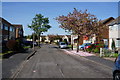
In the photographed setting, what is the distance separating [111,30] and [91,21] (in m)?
5.40

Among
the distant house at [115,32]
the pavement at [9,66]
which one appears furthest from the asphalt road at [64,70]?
the distant house at [115,32]

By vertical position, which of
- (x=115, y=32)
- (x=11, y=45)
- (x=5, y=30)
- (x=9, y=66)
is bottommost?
(x=9, y=66)

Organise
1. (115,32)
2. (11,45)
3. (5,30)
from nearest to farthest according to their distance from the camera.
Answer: (11,45) → (115,32) → (5,30)

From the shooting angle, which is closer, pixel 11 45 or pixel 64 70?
pixel 64 70

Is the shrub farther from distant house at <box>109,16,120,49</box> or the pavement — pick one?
distant house at <box>109,16,120,49</box>

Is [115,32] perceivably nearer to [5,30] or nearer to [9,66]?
[9,66]

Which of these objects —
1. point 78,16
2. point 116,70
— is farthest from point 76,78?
point 78,16

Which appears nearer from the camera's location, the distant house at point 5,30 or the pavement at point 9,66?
the pavement at point 9,66

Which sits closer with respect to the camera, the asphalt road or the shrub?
the asphalt road

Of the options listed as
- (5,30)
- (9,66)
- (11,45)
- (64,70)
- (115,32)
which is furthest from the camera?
(5,30)

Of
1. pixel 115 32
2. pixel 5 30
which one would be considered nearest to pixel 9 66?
pixel 115 32

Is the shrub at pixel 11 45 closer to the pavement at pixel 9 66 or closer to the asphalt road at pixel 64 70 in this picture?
the pavement at pixel 9 66

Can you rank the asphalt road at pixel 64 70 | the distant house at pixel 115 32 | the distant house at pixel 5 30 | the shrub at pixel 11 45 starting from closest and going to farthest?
the asphalt road at pixel 64 70
the shrub at pixel 11 45
the distant house at pixel 115 32
the distant house at pixel 5 30

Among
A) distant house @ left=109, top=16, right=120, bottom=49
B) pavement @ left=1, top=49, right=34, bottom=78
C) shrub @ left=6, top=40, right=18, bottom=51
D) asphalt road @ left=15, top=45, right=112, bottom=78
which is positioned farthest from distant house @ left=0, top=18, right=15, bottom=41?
asphalt road @ left=15, top=45, right=112, bottom=78
